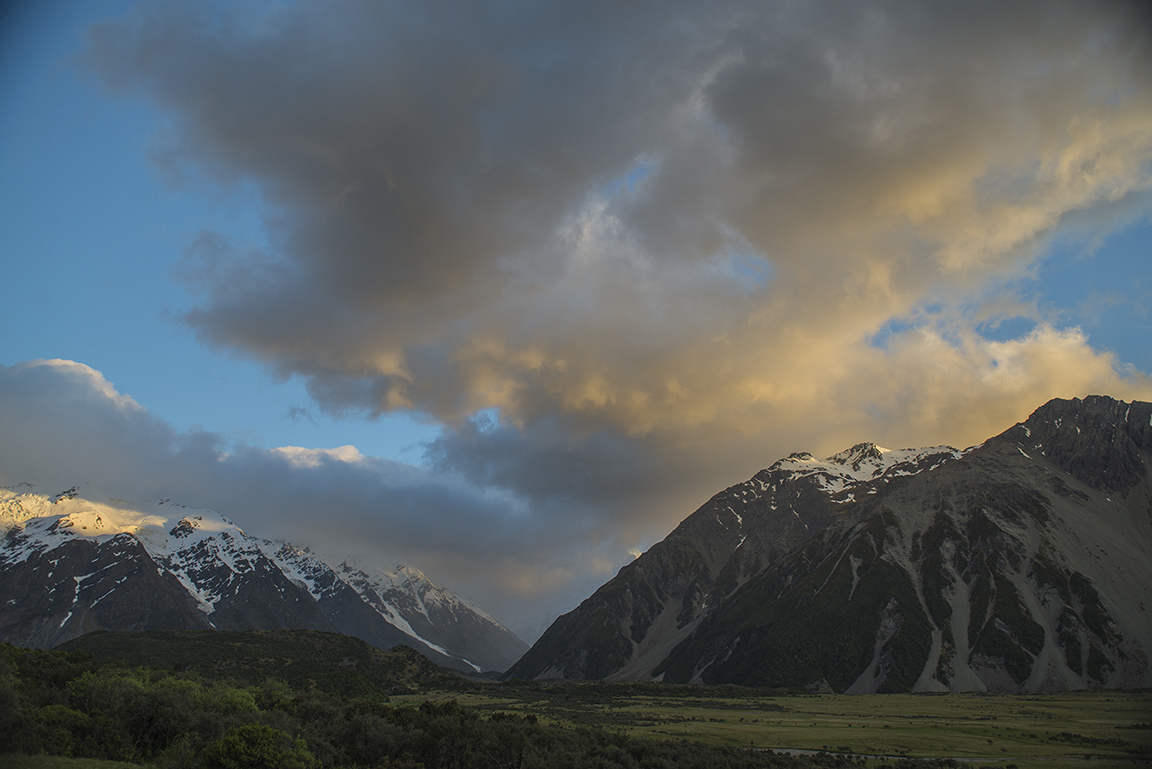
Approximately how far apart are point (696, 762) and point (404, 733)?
107ft

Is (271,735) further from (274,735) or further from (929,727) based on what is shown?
(929,727)

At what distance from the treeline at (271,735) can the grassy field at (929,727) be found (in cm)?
1677

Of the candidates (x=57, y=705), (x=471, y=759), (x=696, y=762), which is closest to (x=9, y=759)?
(x=57, y=705)

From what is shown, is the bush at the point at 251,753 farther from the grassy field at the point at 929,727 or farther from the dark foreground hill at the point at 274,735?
the grassy field at the point at 929,727

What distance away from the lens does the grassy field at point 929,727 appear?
79.8 meters

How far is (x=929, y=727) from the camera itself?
359ft

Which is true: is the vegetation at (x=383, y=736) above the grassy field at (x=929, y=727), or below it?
above

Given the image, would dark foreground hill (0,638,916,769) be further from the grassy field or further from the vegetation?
the grassy field

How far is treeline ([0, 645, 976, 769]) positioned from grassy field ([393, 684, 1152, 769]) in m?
16.8

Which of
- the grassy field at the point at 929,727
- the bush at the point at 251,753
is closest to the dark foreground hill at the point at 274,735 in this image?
the bush at the point at 251,753

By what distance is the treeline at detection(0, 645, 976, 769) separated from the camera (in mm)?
49750

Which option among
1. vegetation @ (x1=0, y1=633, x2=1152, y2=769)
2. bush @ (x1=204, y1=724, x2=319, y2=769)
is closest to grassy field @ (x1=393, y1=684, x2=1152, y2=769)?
vegetation @ (x1=0, y1=633, x2=1152, y2=769)

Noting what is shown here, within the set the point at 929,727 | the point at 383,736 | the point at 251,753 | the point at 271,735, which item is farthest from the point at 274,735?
the point at 929,727

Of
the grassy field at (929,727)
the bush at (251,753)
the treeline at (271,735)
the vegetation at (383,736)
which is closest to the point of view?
the bush at (251,753)
